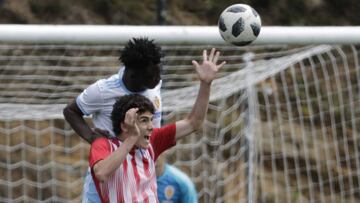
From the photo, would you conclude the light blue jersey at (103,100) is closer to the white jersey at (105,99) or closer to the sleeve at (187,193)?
the white jersey at (105,99)

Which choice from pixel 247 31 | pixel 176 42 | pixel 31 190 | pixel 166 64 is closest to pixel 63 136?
pixel 31 190

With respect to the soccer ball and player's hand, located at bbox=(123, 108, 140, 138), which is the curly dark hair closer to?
player's hand, located at bbox=(123, 108, 140, 138)

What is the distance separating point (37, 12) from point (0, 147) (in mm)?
1561

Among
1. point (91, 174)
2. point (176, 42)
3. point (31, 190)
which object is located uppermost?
point (176, 42)

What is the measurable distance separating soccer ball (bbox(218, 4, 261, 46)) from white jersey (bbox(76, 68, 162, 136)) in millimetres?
515

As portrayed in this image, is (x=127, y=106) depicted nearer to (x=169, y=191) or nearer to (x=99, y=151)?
(x=99, y=151)

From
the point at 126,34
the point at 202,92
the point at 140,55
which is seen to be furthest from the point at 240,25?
the point at 126,34

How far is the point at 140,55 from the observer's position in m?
4.65

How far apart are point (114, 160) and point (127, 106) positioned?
0.25 m

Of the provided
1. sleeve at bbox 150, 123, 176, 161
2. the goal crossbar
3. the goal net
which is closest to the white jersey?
sleeve at bbox 150, 123, 176, 161

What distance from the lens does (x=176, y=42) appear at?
574 cm

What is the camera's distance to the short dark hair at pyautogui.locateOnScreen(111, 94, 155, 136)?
4.45 meters

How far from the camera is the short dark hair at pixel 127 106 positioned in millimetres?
4449

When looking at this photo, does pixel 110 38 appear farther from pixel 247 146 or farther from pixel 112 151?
pixel 247 146
